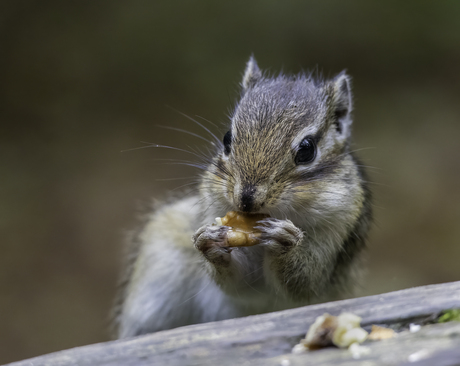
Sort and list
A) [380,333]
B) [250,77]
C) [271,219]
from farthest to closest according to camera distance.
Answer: [250,77]
[271,219]
[380,333]

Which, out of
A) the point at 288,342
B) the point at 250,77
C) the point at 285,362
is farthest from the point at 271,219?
the point at 250,77

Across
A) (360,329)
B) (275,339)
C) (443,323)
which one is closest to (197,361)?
(275,339)

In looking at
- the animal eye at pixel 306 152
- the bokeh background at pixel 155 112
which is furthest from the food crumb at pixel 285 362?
the bokeh background at pixel 155 112

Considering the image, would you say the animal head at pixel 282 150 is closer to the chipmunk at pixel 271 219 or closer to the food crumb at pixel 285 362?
the chipmunk at pixel 271 219

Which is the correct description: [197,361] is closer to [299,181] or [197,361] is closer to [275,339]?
[275,339]

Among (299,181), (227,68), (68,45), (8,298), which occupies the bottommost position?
(8,298)

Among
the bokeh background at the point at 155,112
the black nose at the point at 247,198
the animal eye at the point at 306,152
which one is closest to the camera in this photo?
the black nose at the point at 247,198

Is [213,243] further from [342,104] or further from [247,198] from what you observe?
[342,104]
